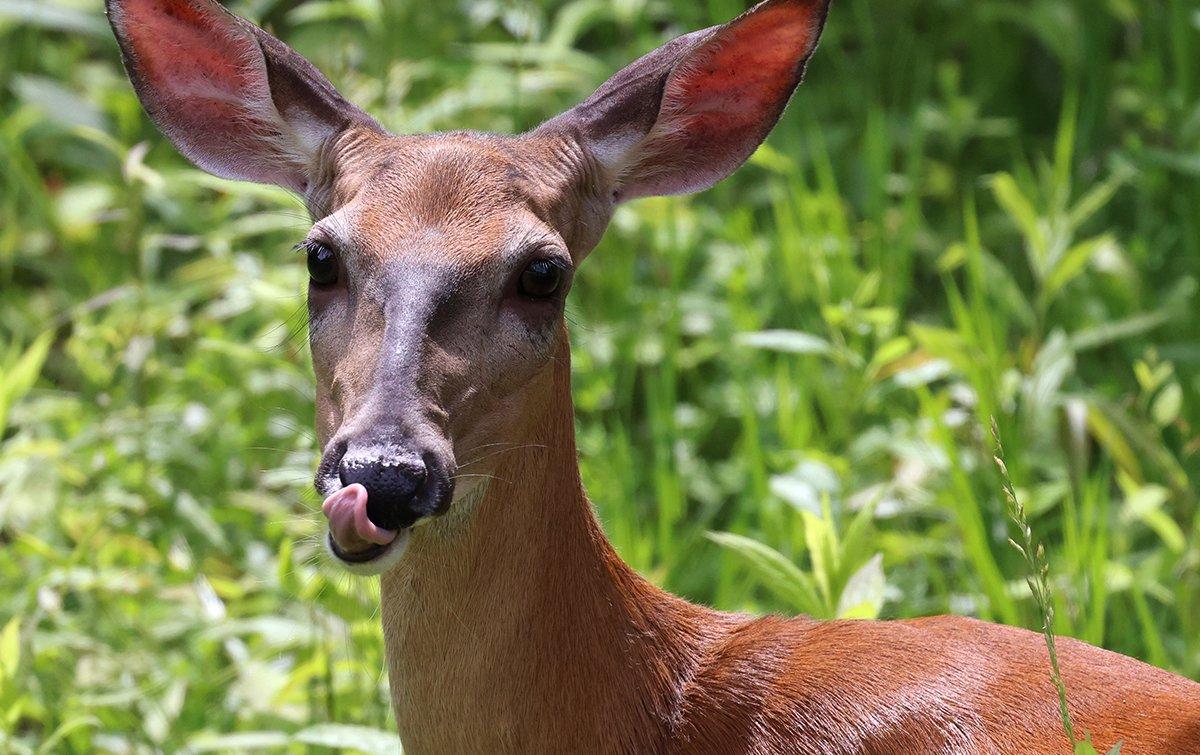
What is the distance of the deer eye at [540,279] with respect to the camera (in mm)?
2801

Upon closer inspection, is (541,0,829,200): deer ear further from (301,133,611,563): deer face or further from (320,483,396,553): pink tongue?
(320,483,396,553): pink tongue

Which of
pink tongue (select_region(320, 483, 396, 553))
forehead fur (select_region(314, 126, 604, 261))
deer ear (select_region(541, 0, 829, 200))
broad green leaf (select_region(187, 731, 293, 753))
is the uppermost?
deer ear (select_region(541, 0, 829, 200))

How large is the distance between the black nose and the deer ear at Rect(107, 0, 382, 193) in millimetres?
913

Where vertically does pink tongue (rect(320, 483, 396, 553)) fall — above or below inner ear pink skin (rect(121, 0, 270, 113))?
below

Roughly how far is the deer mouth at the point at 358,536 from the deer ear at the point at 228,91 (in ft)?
3.10

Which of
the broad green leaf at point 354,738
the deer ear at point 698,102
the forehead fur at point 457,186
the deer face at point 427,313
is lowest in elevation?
the broad green leaf at point 354,738

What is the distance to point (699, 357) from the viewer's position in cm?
518

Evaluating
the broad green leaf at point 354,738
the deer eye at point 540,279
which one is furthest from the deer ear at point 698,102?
the broad green leaf at point 354,738

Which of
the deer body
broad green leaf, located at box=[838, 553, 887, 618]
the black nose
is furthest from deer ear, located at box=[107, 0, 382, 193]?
broad green leaf, located at box=[838, 553, 887, 618]

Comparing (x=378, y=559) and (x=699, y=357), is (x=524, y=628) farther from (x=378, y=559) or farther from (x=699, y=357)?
(x=699, y=357)

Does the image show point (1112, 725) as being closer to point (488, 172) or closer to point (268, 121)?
point (488, 172)

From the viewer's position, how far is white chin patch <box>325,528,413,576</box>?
2502 mm

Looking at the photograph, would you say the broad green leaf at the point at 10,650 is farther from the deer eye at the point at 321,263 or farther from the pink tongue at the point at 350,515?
the pink tongue at the point at 350,515

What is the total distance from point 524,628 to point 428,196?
732 millimetres
